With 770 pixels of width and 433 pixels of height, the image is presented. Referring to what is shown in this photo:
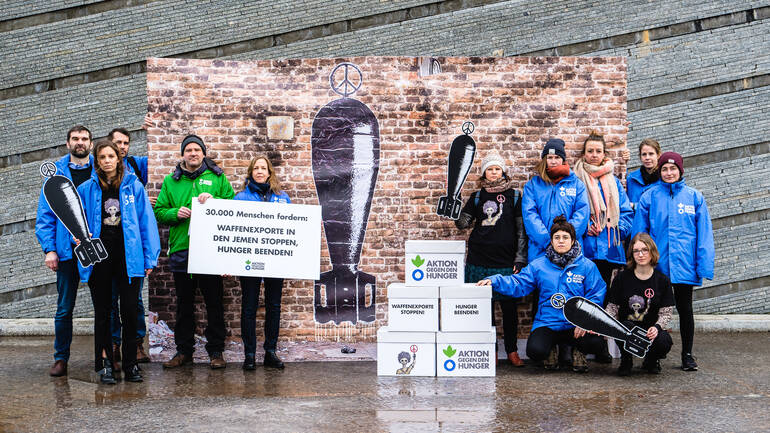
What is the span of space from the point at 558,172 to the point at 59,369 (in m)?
4.63

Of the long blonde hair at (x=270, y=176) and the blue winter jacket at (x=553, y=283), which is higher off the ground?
the long blonde hair at (x=270, y=176)

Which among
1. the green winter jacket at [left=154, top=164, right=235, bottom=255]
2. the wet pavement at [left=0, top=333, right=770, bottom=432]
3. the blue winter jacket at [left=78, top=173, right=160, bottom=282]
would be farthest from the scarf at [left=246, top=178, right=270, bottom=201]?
the wet pavement at [left=0, top=333, right=770, bottom=432]

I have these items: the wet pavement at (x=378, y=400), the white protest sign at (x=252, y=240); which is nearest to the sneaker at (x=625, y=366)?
the wet pavement at (x=378, y=400)

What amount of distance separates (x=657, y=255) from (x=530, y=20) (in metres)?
4.04

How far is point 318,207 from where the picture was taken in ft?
24.9

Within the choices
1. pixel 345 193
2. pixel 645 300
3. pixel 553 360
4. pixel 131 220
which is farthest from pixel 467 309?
pixel 131 220

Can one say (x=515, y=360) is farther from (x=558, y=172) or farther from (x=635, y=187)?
(x=635, y=187)

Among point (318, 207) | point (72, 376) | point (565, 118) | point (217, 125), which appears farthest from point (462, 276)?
point (72, 376)

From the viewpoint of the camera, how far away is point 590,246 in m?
7.75

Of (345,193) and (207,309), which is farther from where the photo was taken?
(345,193)

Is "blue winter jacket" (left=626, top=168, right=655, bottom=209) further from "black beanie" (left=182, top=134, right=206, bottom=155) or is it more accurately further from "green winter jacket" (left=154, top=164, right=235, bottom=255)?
"black beanie" (left=182, top=134, right=206, bottom=155)

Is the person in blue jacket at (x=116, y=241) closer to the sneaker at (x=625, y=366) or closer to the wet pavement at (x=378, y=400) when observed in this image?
the wet pavement at (x=378, y=400)

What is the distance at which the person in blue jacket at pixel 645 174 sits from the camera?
7.74 metres

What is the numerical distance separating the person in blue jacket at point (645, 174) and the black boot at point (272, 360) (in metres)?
3.57
